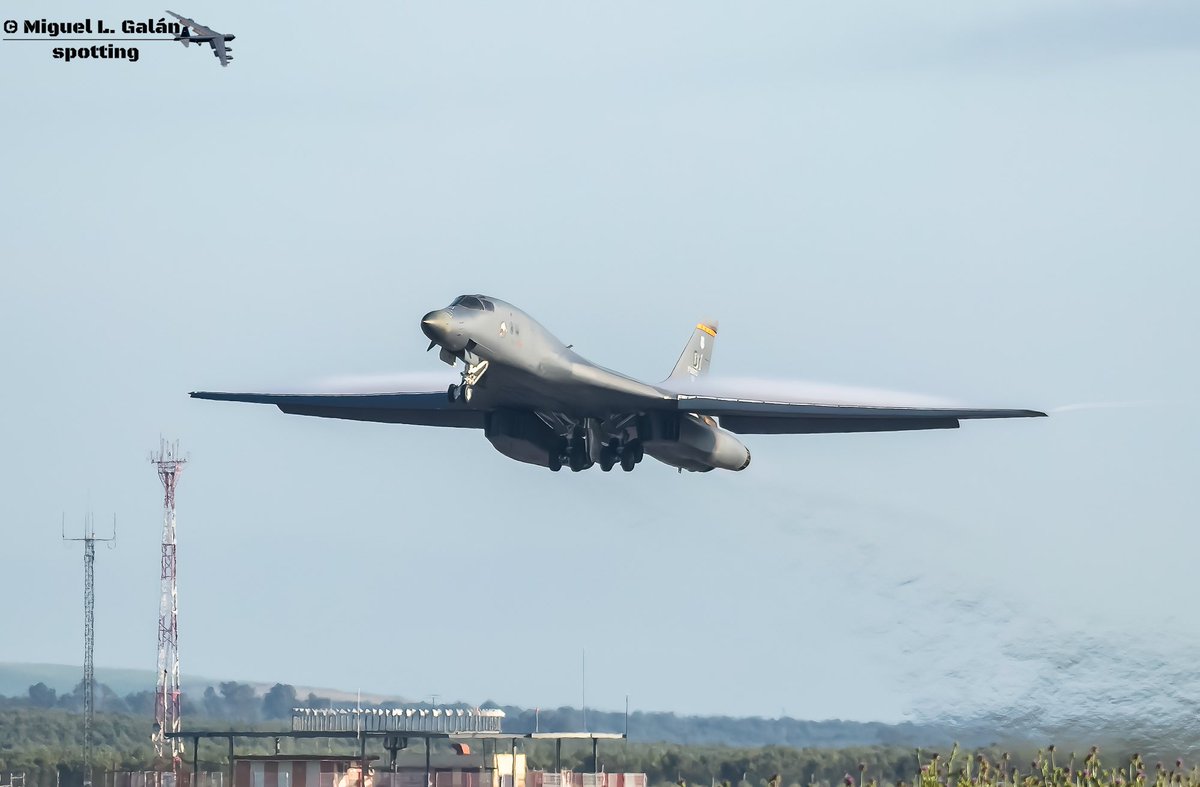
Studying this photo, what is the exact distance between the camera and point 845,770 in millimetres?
45531

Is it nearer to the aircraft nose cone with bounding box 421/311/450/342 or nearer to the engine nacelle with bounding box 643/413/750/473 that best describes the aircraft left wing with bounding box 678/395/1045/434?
the engine nacelle with bounding box 643/413/750/473

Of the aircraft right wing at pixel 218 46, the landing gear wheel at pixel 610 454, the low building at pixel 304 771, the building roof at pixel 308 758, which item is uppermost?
the aircraft right wing at pixel 218 46

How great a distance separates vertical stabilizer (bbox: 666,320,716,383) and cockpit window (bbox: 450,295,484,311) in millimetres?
13397

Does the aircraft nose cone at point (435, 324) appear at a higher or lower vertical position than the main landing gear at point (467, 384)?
higher

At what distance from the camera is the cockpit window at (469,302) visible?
37406 millimetres

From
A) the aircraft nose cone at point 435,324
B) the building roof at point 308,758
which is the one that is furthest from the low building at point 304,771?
the aircraft nose cone at point 435,324

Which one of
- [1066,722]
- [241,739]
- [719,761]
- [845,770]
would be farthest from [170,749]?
[1066,722]

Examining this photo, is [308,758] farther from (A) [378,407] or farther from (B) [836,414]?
(B) [836,414]

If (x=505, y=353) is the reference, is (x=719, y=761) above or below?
below

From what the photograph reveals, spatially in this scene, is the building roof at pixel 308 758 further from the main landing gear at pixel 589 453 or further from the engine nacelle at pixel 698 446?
the engine nacelle at pixel 698 446

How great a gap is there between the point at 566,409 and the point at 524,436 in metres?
2.01

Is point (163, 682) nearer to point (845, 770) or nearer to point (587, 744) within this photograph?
point (587, 744)

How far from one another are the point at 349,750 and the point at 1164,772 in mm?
20024

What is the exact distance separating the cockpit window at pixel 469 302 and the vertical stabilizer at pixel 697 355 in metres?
13.4
